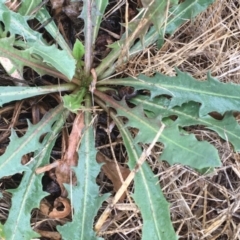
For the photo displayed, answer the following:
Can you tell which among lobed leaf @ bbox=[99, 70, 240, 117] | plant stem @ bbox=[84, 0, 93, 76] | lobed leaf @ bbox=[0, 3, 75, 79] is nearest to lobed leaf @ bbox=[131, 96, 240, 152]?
lobed leaf @ bbox=[99, 70, 240, 117]

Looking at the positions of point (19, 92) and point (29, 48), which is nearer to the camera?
Result: point (29, 48)

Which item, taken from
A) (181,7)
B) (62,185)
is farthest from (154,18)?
(62,185)

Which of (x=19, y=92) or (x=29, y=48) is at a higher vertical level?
(x=29, y=48)

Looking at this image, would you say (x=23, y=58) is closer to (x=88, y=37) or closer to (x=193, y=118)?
(x=88, y=37)

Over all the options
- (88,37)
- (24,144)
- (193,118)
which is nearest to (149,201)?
(193,118)

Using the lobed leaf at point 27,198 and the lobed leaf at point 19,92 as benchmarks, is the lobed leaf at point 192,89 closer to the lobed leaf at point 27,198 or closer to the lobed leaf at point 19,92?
the lobed leaf at point 19,92

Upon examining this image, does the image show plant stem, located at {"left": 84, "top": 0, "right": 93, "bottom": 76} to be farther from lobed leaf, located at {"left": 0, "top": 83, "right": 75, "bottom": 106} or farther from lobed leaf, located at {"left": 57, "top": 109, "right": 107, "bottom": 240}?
lobed leaf, located at {"left": 57, "top": 109, "right": 107, "bottom": 240}

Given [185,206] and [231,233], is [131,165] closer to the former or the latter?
[185,206]
